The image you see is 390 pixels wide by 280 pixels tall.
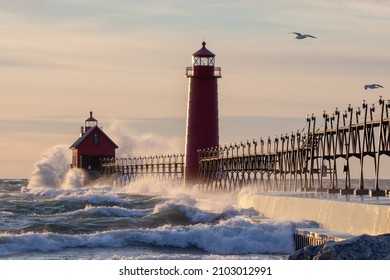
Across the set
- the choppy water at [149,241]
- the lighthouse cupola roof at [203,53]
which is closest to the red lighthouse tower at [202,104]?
the lighthouse cupola roof at [203,53]

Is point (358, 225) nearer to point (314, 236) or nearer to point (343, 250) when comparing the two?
point (314, 236)

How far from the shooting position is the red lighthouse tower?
60.8 m

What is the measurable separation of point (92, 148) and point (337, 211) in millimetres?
60811

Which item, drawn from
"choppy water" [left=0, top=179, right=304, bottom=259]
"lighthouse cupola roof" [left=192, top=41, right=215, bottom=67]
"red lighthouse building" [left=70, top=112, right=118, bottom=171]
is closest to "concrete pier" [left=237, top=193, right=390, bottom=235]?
"choppy water" [left=0, top=179, right=304, bottom=259]

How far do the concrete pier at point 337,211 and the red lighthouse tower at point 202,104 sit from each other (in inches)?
762

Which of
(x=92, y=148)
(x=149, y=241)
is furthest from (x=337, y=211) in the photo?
(x=92, y=148)

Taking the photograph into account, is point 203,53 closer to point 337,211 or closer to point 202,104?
point 202,104

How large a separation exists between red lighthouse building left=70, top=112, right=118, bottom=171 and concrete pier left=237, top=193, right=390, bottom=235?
4907cm

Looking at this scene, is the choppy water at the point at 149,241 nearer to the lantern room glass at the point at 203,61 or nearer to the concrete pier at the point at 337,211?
the concrete pier at the point at 337,211

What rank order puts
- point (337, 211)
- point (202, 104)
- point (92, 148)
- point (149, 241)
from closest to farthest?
point (337, 211), point (149, 241), point (202, 104), point (92, 148)

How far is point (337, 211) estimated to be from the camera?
30875mm

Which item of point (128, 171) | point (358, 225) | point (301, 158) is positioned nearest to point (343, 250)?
point (358, 225)

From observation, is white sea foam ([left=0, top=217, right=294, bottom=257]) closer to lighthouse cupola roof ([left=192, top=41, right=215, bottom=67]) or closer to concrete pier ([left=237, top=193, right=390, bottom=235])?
concrete pier ([left=237, top=193, right=390, bottom=235])

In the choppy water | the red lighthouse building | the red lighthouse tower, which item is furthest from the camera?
the red lighthouse building
